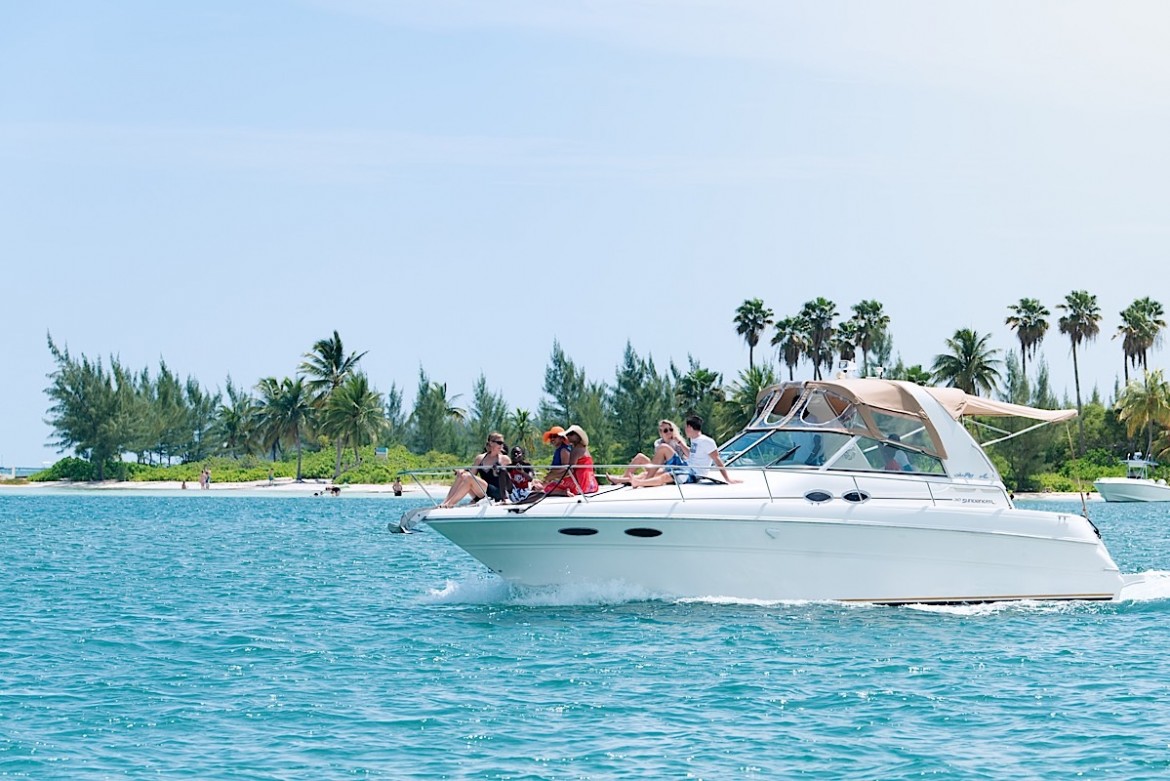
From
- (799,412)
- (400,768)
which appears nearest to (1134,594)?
(799,412)

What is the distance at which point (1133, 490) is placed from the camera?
61.2 m

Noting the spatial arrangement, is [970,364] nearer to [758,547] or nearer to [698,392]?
[698,392]

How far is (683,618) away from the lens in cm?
1505

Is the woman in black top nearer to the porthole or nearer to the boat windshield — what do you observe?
the porthole

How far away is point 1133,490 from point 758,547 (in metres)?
51.3

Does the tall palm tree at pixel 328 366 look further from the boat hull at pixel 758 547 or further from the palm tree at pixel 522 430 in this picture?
the boat hull at pixel 758 547

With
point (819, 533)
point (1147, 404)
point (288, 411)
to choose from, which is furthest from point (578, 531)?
point (288, 411)

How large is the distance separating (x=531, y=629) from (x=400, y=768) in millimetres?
5680

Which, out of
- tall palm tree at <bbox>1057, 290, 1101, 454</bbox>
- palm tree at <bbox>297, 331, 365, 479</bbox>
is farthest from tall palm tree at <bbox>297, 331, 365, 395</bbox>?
tall palm tree at <bbox>1057, 290, 1101, 454</bbox>

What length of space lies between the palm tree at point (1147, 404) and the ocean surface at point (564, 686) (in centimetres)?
5367

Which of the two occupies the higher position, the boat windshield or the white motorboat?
the boat windshield

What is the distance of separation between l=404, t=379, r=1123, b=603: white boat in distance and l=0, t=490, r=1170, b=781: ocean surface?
0.99ft

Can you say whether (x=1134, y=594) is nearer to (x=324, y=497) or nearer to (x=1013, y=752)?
(x=1013, y=752)

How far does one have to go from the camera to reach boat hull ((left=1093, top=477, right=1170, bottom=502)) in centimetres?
6097
